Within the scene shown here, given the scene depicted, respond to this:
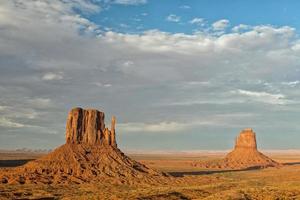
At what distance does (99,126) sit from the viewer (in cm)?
10031

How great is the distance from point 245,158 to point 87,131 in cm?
8782

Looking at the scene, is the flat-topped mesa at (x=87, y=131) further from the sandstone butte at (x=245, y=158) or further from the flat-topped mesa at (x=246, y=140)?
the flat-topped mesa at (x=246, y=140)

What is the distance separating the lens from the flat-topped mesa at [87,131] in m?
99.0

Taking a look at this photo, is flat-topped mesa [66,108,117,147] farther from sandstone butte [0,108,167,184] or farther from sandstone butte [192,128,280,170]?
sandstone butte [192,128,280,170]

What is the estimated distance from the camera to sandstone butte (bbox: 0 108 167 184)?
271ft

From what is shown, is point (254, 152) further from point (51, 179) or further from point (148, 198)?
point (148, 198)

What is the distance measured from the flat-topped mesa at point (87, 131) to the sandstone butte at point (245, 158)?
211 ft

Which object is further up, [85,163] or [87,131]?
[87,131]

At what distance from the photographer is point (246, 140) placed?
178 meters

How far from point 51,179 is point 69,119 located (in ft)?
72.5

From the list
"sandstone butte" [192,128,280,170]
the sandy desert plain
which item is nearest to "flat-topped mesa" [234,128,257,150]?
"sandstone butte" [192,128,280,170]

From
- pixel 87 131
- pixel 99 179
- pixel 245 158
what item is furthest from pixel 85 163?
pixel 245 158

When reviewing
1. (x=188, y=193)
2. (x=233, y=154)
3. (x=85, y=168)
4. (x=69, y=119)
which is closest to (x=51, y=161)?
→ (x=85, y=168)

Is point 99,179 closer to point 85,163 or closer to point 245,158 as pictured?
point 85,163
